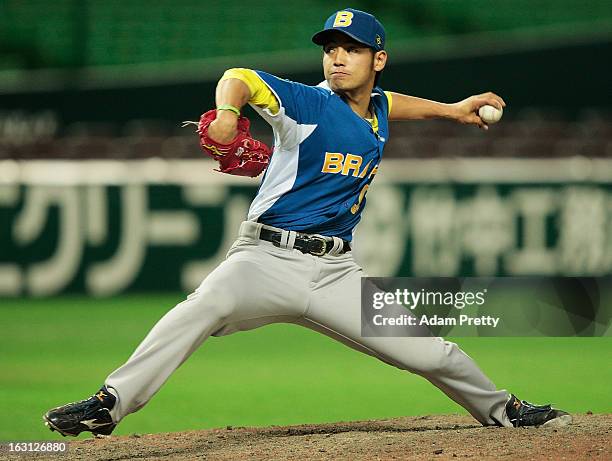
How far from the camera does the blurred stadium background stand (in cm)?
782

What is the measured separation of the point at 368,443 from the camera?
4117 mm

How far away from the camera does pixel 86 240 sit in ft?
31.9

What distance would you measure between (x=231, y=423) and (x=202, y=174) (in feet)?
16.0

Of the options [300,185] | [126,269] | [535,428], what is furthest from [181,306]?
[126,269]

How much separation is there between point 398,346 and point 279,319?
443mm

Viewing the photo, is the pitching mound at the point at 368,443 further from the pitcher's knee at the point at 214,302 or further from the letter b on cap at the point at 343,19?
the letter b on cap at the point at 343,19

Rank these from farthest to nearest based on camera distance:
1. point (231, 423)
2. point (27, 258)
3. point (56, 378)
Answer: point (27, 258) → point (56, 378) → point (231, 423)

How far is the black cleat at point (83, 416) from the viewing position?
3.71 metres

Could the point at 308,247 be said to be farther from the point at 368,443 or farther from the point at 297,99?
the point at 368,443

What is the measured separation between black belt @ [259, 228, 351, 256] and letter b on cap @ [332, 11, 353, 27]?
0.79 metres

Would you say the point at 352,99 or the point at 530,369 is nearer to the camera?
the point at 352,99

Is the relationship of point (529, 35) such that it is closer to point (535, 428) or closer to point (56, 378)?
point (56, 378)

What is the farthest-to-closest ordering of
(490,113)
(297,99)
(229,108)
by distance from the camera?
(490,113), (297,99), (229,108)

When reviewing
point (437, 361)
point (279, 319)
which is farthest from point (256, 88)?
point (437, 361)
